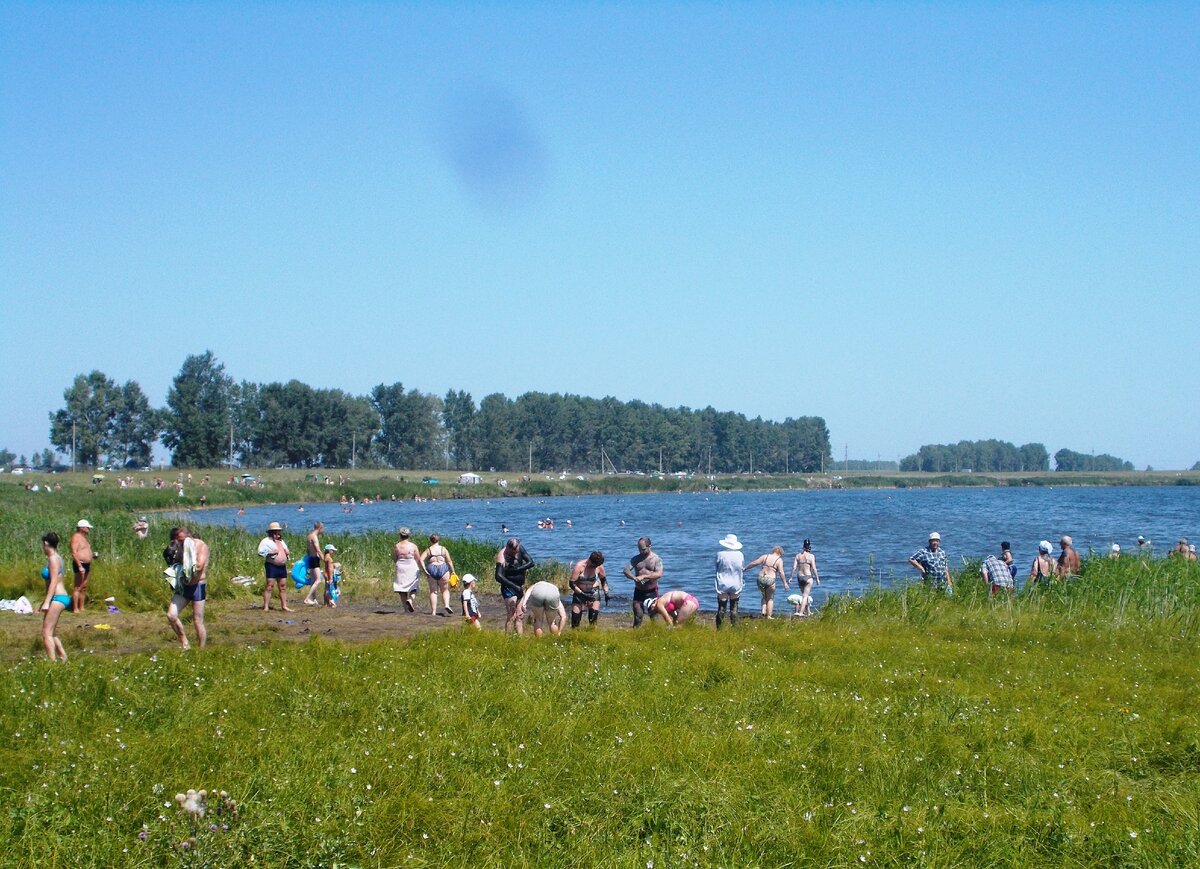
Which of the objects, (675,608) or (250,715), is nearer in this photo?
(250,715)

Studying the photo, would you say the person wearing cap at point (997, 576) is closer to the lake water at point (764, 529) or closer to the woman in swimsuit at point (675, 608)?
the lake water at point (764, 529)

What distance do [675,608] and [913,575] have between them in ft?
58.4

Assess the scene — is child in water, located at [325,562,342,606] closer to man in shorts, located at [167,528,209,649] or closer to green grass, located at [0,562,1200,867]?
man in shorts, located at [167,528,209,649]

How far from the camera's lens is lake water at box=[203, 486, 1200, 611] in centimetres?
3644

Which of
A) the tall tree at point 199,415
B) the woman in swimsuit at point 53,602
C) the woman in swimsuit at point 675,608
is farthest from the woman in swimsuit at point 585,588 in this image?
the tall tree at point 199,415

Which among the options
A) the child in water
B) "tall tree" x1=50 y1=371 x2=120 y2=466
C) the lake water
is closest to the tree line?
"tall tree" x1=50 y1=371 x2=120 y2=466

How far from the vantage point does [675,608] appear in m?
18.3

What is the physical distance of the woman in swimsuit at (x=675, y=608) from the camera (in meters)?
18.2

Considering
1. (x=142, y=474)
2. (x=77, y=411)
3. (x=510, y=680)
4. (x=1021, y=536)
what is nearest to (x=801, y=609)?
(x=510, y=680)

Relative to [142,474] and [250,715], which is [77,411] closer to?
[142,474]

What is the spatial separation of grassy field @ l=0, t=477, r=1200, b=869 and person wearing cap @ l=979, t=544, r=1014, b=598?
745cm

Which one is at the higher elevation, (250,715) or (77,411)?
(77,411)

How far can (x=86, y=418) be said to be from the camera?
11862 cm

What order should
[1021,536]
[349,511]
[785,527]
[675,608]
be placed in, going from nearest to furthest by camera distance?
1. [675,608]
2. [1021,536]
3. [785,527]
4. [349,511]
